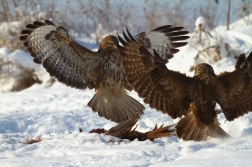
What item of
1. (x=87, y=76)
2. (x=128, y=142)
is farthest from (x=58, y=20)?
(x=128, y=142)

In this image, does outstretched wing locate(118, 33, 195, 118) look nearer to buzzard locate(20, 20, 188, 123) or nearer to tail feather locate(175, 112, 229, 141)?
tail feather locate(175, 112, 229, 141)

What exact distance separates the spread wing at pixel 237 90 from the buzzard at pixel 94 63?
4.98ft

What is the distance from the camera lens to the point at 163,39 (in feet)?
18.9

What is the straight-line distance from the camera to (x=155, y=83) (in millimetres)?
3959

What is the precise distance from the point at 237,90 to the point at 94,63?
84.0 inches

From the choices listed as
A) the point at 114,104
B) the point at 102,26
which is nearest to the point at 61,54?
the point at 114,104

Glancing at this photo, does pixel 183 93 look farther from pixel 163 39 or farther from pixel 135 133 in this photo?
pixel 163 39

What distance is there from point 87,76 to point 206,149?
264 centimetres

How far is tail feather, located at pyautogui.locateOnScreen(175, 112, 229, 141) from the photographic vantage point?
13.0ft

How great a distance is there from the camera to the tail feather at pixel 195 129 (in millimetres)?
3951

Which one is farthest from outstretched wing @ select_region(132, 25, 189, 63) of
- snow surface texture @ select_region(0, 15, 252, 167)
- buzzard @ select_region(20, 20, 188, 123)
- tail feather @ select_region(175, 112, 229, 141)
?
tail feather @ select_region(175, 112, 229, 141)

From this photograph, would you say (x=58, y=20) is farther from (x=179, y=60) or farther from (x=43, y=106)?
(x=43, y=106)

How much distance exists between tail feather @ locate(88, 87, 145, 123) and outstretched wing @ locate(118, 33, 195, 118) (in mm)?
1637

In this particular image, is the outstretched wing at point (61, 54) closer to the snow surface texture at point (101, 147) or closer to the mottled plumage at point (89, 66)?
the mottled plumage at point (89, 66)
